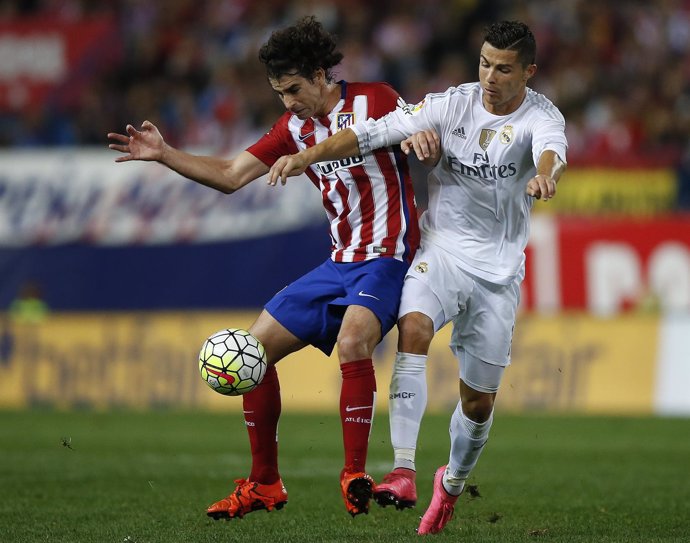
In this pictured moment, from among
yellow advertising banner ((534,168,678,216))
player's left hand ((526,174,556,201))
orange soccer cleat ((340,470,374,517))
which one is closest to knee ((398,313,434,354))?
orange soccer cleat ((340,470,374,517))

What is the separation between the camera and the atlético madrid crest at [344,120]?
707cm

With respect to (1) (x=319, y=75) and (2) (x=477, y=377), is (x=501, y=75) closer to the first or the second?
(1) (x=319, y=75)

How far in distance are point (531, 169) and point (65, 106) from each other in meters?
14.1

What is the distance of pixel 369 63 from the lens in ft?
64.5

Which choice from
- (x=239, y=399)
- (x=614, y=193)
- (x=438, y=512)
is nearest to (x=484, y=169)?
(x=438, y=512)

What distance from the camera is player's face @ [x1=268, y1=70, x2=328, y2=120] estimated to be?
6.90 meters

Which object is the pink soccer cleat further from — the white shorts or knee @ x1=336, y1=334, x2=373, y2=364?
knee @ x1=336, y1=334, x2=373, y2=364

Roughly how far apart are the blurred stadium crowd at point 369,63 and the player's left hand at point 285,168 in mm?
11468

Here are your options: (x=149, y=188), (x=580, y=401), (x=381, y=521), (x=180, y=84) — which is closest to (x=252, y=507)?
(x=381, y=521)

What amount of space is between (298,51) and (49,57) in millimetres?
14274

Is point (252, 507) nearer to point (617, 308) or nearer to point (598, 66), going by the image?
point (617, 308)

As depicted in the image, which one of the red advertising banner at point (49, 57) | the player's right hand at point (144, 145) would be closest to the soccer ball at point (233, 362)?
the player's right hand at point (144, 145)

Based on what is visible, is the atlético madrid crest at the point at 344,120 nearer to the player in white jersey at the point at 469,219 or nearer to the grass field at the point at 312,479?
the player in white jersey at the point at 469,219

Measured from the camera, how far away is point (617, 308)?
18.0 meters
